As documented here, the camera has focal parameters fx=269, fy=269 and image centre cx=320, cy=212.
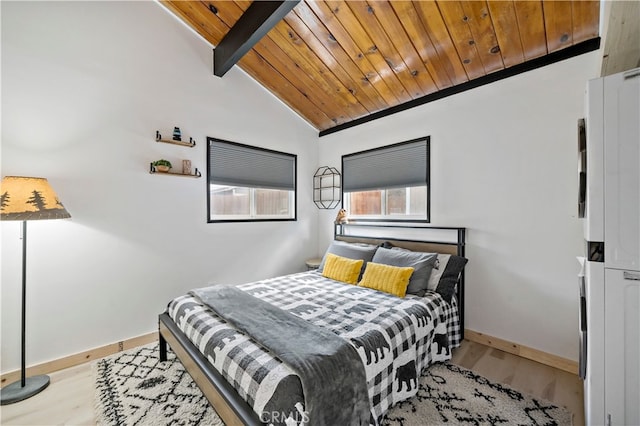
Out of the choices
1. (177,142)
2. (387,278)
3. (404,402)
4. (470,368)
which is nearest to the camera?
(404,402)

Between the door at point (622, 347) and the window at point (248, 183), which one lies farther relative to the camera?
the window at point (248, 183)

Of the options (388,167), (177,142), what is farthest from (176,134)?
(388,167)

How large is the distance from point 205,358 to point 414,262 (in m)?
1.91

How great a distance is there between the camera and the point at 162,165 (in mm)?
2609

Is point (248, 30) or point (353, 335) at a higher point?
point (248, 30)

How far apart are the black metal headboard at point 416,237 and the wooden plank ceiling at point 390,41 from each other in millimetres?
1491

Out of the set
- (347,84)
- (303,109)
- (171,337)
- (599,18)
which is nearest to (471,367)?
(171,337)

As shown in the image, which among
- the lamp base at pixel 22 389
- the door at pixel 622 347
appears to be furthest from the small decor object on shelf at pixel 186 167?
the door at pixel 622 347

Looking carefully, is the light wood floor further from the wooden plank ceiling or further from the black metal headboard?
the wooden plank ceiling

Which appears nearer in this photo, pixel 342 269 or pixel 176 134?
pixel 176 134

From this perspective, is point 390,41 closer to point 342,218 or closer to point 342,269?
point 342,218

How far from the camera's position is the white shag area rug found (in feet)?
5.31

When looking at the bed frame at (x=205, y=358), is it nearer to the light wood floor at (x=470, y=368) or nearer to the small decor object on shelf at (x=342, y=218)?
the small decor object on shelf at (x=342, y=218)

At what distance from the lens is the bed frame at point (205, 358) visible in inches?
50.5
